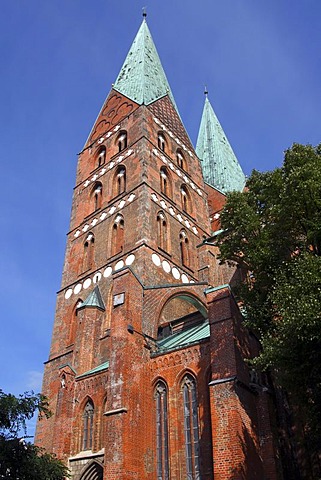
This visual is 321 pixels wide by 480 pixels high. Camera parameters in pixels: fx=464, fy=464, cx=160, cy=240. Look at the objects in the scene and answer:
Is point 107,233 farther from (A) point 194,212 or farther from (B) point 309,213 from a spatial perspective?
(B) point 309,213

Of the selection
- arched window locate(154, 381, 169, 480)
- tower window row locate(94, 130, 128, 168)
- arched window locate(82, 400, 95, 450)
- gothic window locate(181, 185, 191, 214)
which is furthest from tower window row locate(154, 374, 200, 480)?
tower window row locate(94, 130, 128, 168)

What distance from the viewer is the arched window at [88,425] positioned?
16.5 metres

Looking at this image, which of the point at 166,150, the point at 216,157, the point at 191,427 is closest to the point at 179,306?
the point at 191,427

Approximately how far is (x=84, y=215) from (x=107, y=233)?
3504mm

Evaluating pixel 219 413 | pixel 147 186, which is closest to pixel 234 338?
pixel 219 413

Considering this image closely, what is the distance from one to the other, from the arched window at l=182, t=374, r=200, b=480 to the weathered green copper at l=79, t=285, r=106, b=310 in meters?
6.56

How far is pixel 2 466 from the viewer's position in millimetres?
12797

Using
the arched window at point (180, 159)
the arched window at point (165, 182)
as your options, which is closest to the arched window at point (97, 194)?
the arched window at point (165, 182)

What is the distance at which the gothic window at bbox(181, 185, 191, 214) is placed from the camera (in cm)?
2690

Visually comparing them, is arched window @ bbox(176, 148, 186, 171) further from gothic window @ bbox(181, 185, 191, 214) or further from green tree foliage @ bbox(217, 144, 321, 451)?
green tree foliage @ bbox(217, 144, 321, 451)

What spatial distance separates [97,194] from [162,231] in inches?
227

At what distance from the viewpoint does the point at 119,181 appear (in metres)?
25.8

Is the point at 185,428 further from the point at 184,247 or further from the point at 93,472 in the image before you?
the point at 184,247

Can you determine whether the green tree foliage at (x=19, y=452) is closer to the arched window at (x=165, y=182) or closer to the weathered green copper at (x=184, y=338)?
the weathered green copper at (x=184, y=338)
